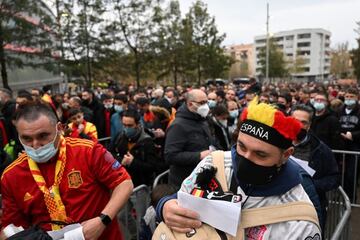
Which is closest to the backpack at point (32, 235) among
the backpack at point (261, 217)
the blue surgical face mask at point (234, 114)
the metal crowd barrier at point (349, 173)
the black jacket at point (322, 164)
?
the backpack at point (261, 217)

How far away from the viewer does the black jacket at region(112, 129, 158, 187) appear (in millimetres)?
4637

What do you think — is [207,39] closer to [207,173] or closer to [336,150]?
[336,150]

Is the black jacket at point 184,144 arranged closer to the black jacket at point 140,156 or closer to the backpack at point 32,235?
the black jacket at point 140,156

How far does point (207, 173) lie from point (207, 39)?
28.6 m

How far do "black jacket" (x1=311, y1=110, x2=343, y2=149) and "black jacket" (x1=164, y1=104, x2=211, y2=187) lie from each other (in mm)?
2693

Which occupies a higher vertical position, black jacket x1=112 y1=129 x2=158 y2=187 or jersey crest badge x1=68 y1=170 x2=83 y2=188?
jersey crest badge x1=68 y1=170 x2=83 y2=188

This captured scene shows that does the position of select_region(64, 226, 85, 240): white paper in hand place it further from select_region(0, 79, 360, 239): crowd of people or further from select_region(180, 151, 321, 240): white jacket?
select_region(180, 151, 321, 240): white jacket

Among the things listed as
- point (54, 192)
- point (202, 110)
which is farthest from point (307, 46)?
point (54, 192)

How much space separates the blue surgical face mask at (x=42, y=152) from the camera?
2.39 meters

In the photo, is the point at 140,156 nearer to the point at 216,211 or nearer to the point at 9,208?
the point at 9,208

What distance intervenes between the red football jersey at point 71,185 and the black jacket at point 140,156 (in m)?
2.00

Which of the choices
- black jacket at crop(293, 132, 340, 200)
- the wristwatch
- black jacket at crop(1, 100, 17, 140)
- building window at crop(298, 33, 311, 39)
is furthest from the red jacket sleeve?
building window at crop(298, 33, 311, 39)

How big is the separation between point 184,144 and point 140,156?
805mm

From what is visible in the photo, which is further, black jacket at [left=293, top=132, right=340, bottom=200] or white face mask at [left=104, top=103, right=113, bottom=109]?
white face mask at [left=104, top=103, right=113, bottom=109]
